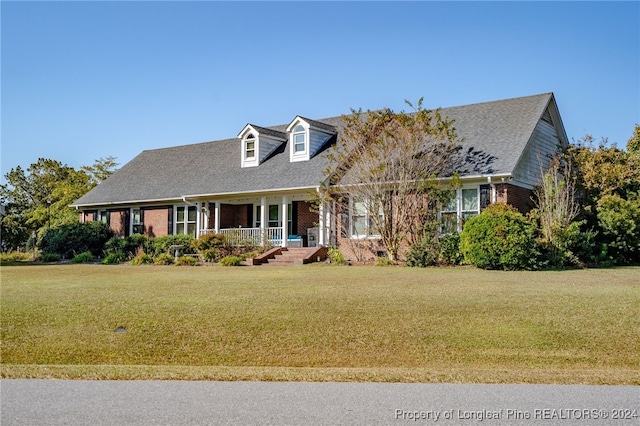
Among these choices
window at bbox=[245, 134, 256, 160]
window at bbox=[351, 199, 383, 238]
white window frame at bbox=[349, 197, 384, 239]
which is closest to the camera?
white window frame at bbox=[349, 197, 384, 239]

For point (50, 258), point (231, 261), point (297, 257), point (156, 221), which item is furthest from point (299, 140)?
point (50, 258)

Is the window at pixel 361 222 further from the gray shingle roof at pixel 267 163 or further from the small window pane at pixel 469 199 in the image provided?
the small window pane at pixel 469 199

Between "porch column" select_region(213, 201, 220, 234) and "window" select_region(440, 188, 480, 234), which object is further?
"porch column" select_region(213, 201, 220, 234)

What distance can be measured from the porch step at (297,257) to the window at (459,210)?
4.68 m

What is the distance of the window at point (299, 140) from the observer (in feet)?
86.1

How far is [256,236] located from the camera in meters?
25.2

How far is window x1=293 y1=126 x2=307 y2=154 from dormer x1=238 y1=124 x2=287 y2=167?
1.90 meters

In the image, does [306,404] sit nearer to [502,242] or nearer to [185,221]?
[502,242]

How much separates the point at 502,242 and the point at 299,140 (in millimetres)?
11920

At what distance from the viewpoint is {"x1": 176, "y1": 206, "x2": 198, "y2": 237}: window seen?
93.4 ft

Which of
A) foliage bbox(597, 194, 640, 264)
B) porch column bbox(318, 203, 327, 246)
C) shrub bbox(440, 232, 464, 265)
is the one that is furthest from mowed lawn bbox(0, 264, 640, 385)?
porch column bbox(318, 203, 327, 246)

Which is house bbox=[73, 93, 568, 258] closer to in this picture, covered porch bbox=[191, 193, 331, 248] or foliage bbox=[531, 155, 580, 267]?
covered porch bbox=[191, 193, 331, 248]

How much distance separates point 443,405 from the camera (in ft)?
19.3

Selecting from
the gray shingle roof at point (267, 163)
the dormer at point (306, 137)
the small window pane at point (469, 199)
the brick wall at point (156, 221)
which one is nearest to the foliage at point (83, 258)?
the brick wall at point (156, 221)
